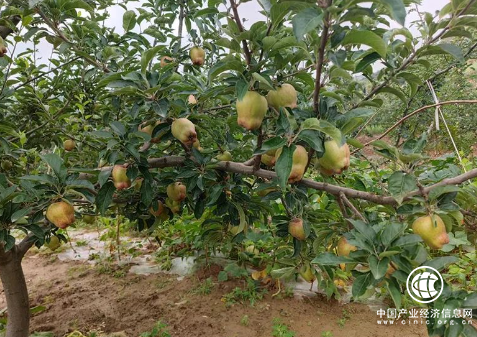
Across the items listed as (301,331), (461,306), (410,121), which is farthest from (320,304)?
(410,121)

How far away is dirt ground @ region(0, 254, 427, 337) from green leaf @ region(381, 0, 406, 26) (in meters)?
1.88

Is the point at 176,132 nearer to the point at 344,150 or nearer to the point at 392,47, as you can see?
the point at 344,150

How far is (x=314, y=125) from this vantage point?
2.61 ft

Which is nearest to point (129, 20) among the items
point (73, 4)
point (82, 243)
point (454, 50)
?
point (73, 4)

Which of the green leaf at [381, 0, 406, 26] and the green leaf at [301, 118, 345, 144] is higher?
the green leaf at [381, 0, 406, 26]

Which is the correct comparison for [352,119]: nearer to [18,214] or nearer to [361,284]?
[361,284]

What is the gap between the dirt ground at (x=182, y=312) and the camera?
212 cm

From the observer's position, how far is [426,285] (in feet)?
2.72

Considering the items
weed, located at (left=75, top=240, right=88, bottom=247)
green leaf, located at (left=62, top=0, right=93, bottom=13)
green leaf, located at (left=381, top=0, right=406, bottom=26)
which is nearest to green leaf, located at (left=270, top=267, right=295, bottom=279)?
green leaf, located at (left=381, top=0, right=406, bottom=26)

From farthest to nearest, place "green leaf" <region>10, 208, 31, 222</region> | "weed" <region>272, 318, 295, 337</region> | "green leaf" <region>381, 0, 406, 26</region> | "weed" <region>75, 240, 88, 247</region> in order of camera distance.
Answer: "weed" <region>75, 240, 88, 247</region>, "weed" <region>272, 318, 295, 337</region>, "green leaf" <region>10, 208, 31, 222</region>, "green leaf" <region>381, 0, 406, 26</region>

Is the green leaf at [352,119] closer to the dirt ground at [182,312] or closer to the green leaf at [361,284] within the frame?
the green leaf at [361,284]

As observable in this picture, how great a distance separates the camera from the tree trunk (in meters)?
1.84

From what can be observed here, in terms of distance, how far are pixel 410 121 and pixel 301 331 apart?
4.76 meters

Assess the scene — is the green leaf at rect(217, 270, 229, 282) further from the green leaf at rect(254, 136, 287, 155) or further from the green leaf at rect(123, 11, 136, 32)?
the green leaf at rect(254, 136, 287, 155)
